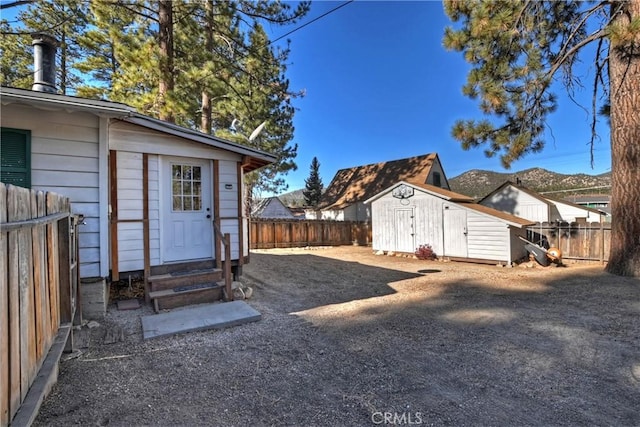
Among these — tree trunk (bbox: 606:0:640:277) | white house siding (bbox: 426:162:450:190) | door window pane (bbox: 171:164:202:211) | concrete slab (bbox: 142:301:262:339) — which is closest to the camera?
concrete slab (bbox: 142:301:262:339)

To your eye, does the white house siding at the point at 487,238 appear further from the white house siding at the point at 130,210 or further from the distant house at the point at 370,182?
the white house siding at the point at 130,210

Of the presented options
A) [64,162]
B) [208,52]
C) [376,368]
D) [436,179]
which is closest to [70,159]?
[64,162]

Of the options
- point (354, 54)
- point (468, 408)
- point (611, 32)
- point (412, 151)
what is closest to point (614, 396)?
point (468, 408)

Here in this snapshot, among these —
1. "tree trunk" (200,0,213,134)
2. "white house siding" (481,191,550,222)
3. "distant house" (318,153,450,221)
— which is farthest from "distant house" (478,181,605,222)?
"tree trunk" (200,0,213,134)

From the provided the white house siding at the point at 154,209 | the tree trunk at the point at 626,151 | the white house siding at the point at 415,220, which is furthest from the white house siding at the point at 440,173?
the white house siding at the point at 154,209

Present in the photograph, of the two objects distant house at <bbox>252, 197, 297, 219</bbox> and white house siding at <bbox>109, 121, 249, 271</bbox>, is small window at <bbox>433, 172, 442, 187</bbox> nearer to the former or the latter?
distant house at <bbox>252, 197, 297, 219</bbox>

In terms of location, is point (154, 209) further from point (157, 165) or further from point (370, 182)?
point (370, 182)

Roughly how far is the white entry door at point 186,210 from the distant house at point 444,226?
25.8 ft

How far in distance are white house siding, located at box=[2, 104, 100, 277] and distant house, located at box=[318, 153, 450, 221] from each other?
15.1 metres

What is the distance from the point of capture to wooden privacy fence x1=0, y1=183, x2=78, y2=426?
4.51 ft

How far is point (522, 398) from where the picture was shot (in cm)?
234

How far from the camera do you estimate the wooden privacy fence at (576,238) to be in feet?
29.2

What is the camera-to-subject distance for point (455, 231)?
10320 millimetres

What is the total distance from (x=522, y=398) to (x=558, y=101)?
28.4ft
